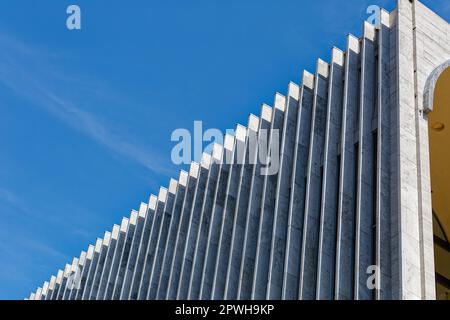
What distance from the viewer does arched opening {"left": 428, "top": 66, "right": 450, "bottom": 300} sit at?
3222 cm

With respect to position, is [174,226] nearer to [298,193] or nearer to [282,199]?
[282,199]

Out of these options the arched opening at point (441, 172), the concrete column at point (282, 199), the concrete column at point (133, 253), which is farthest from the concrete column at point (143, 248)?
the arched opening at point (441, 172)

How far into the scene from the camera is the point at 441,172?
3697 cm

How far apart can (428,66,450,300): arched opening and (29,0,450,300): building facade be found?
7 centimetres

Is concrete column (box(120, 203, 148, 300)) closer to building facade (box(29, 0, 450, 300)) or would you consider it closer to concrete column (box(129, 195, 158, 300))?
concrete column (box(129, 195, 158, 300))

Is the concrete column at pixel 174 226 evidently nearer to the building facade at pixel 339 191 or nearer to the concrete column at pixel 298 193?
the building facade at pixel 339 191

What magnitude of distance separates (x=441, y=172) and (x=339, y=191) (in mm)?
10064

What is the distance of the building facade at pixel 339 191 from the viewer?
26250mm

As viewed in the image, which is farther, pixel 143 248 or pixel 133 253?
pixel 133 253

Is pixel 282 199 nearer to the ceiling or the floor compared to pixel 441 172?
nearer to the floor

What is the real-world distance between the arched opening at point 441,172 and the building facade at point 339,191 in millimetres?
67

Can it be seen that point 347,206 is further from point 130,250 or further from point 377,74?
point 130,250

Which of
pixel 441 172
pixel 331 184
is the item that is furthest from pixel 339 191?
pixel 441 172
